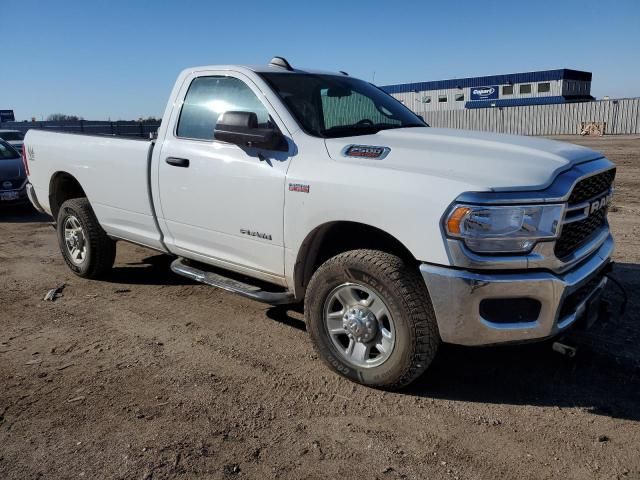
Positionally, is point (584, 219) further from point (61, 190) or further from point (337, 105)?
point (61, 190)

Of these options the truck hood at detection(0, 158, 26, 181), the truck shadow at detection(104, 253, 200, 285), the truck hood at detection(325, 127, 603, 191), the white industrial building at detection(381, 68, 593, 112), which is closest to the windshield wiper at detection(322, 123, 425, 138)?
the truck hood at detection(325, 127, 603, 191)

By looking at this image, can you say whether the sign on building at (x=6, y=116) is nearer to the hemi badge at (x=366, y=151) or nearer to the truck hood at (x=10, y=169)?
the truck hood at (x=10, y=169)

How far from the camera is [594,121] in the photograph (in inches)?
1501

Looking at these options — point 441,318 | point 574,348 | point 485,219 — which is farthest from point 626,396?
point 485,219

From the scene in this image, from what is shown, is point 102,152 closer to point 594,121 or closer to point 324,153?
point 324,153

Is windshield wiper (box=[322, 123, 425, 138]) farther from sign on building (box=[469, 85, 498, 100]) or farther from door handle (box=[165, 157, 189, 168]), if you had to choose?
sign on building (box=[469, 85, 498, 100])

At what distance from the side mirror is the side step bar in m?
1.04

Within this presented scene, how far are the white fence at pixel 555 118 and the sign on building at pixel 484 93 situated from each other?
9804mm

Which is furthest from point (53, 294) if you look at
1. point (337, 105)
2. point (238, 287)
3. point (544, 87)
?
point (544, 87)

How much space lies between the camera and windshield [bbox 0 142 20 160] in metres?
11.4

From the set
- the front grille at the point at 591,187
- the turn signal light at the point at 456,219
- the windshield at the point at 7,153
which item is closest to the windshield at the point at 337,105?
the turn signal light at the point at 456,219

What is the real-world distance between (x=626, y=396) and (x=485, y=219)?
1.57 meters

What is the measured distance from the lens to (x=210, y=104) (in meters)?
4.41

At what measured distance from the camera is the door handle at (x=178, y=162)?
431 cm
